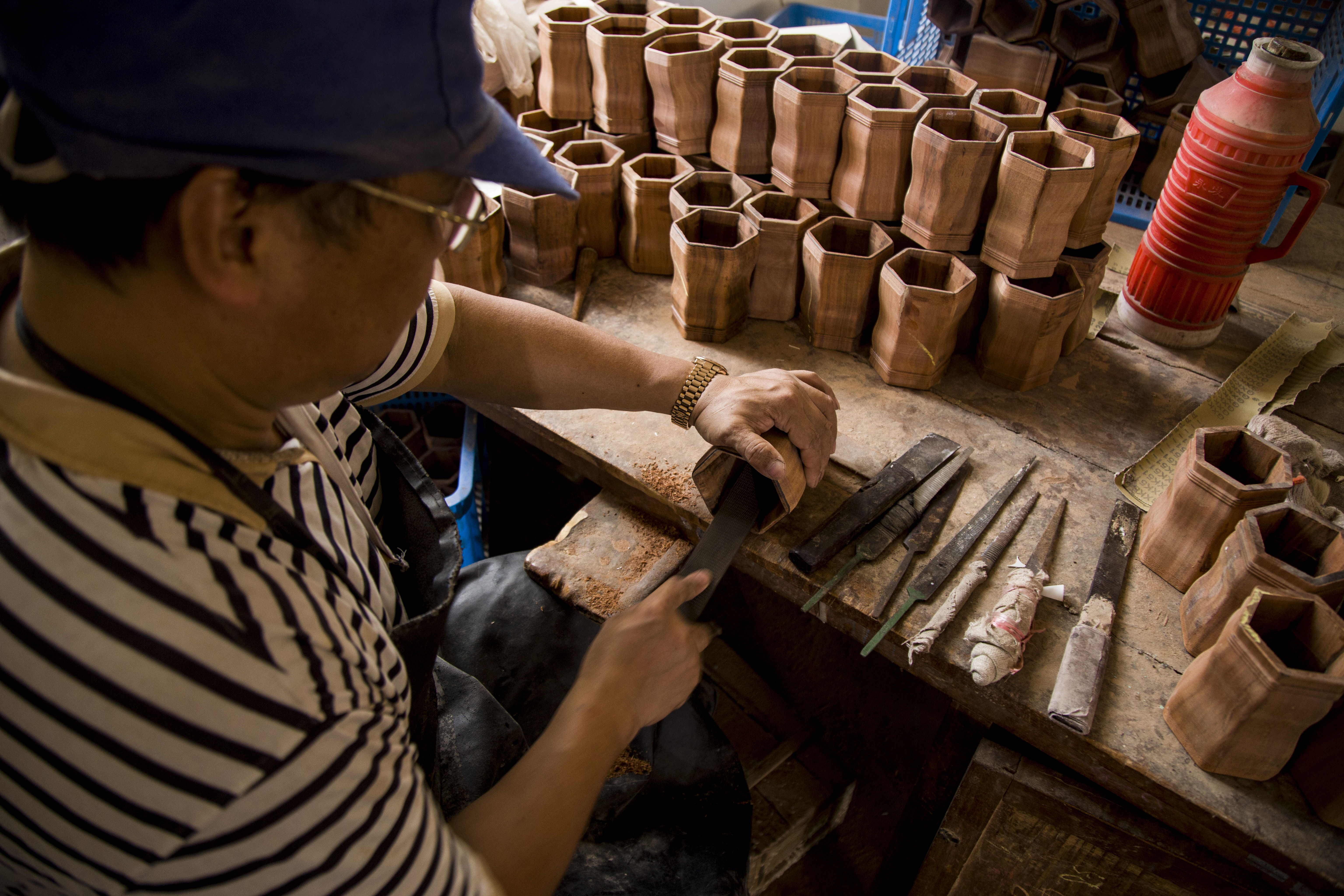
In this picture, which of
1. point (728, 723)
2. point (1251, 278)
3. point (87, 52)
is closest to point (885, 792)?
point (728, 723)

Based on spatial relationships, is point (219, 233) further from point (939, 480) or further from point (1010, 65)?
point (1010, 65)

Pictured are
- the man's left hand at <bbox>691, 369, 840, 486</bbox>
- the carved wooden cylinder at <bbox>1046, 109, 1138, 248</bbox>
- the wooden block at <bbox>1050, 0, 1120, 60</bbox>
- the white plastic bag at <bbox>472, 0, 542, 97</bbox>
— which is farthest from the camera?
the wooden block at <bbox>1050, 0, 1120, 60</bbox>

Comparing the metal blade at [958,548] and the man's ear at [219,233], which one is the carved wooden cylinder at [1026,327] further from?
the man's ear at [219,233]

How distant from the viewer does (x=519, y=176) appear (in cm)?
96

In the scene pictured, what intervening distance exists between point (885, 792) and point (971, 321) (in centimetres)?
151

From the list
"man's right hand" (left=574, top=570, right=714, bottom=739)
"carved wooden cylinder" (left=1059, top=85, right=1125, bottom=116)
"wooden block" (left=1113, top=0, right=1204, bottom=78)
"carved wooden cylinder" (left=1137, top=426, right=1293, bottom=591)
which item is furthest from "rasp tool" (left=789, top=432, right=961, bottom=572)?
"wooden block" (left=1113, top=0, right=1204, bottom=78)

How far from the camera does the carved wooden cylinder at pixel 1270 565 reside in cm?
127

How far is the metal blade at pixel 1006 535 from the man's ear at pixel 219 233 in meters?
1.45

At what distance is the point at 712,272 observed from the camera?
2.16 meters

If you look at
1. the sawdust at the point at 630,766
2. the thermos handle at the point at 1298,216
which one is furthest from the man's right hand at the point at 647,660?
the thermos handle at the point at 1298,216

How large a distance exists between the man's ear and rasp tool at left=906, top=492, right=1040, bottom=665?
50.3 inches

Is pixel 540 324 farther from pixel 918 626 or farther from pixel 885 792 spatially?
pixel 885 792

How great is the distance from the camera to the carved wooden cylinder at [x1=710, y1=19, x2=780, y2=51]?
247 cm

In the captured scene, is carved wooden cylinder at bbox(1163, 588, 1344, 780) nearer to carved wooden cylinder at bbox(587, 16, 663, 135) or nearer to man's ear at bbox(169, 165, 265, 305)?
man's ear at bbox(169, 165, 265, 305)
